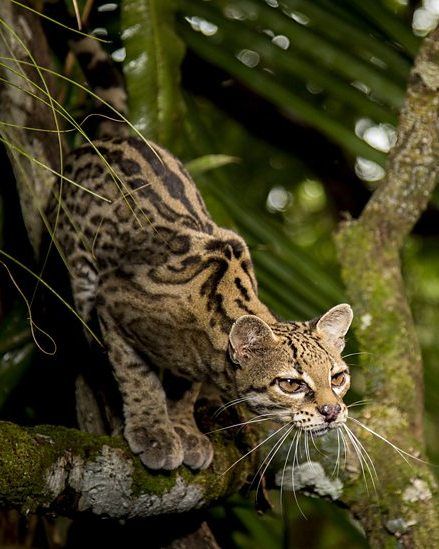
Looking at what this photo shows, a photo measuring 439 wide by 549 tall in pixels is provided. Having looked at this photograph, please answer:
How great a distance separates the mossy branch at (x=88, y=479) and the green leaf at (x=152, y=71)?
1240mm

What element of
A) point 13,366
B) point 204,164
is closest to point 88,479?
point 13,366

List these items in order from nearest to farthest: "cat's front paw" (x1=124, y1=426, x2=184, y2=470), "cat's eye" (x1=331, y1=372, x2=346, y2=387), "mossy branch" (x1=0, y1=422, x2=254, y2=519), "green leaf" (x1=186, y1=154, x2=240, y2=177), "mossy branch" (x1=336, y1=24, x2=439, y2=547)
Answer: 1. "mossy branch" (x1=0, y1=422, x2=254, y2=519)
2. "cat's front paw" (x1=124, y1=426, x2=184, y2=470)
3. "cat's eye" (x1=331, y1=372, x2=346, y2=387)
4. "mossy branch" (x1=336, y1=24, x2=439, y2=547)
5. "green leaf" (x1=186, y1=154, x2=240, y2=177)

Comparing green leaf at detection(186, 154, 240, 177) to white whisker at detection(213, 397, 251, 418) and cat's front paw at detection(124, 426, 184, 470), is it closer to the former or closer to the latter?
white whisker at detection(213, 397, 251, 418)

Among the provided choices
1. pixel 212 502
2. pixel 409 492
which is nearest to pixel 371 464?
pixel 409 492

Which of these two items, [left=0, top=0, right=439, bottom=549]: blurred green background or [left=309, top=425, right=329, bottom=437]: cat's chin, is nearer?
[left=309, top=425, right=329, bottom=437]: cat's chin

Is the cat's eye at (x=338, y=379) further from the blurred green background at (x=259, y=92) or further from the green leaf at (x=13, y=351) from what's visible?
the green leaf at (x=13, y=351)

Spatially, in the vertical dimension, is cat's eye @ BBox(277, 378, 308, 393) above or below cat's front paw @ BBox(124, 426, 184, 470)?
above

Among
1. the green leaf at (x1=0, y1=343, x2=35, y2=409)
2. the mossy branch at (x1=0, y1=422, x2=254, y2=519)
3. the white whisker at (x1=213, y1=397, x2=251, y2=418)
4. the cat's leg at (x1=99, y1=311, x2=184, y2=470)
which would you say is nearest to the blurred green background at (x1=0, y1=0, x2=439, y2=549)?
the green leaf at (x1=0, y1=343, x2=35, y2=409)

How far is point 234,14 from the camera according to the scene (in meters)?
3.70

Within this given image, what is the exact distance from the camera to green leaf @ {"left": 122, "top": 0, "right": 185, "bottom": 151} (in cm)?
344

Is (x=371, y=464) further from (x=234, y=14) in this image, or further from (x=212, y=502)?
(x=234, y=14)

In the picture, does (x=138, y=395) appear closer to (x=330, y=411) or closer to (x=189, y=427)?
(x=189, y=427)

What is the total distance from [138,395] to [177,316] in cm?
25

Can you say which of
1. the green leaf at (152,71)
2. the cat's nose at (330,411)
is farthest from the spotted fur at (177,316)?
the green leaf at (152,71)
